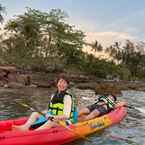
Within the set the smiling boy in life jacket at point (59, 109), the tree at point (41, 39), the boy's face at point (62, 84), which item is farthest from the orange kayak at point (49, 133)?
the tree at point (41, 39)

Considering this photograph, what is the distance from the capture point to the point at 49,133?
9.41 metres

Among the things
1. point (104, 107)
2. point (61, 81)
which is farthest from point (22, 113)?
point (61, 81)

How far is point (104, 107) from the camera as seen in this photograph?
42.9ft

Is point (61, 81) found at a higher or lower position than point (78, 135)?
higher

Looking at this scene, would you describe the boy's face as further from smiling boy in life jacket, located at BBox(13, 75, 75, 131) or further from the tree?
the tree

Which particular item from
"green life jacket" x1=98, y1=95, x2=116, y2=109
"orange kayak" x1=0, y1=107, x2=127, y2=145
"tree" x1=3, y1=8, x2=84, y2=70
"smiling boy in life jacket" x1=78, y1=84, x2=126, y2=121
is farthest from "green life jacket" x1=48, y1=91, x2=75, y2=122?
"tree" x1=3, y1=8, x2=84, y2=70

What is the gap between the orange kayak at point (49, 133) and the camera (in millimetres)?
8609

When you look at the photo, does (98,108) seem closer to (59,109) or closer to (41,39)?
(59,109)

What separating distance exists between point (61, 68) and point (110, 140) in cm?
3655

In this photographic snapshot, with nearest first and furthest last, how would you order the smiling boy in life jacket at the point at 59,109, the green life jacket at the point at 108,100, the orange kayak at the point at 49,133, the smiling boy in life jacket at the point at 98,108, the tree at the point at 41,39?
1. the orange kayak at the point at 49,133
2. the smiling boy in life jacket at the point at 59,109
3. the smiling boy in life jacket at the point at 98,108
4. the green life jacket at the point at 108,100
5. the tree at the point at 41,39

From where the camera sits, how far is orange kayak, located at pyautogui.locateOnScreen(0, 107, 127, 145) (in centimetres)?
861

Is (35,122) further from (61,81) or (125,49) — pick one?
(125,49)

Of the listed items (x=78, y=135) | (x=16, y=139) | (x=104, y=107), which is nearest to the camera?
(x=16, y=139)

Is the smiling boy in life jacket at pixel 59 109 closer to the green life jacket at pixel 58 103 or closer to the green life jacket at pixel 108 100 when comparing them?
the green life jacket at pixel 58 103
